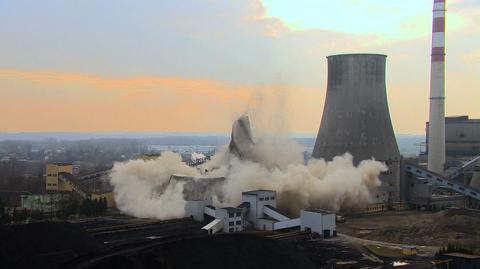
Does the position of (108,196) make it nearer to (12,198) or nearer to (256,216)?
(12,198)

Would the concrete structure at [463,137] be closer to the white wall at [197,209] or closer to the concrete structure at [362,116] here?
the concrete structure at [362,116]

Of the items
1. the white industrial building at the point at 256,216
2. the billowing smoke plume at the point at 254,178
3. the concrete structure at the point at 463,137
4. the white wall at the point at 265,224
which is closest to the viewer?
the white industrial building at the point at 256,216

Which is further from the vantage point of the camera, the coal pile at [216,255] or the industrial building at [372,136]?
the industrial building at [372,136]

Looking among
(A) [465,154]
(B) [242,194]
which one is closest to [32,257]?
(B) [242,194]

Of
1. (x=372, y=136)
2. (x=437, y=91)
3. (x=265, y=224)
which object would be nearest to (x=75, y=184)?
(x=265, y=224)

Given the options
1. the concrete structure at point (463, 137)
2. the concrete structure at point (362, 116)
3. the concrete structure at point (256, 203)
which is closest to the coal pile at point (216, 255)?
the concrete structure at point (256, 203)

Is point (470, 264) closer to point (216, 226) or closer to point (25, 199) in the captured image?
point (216, 226)
